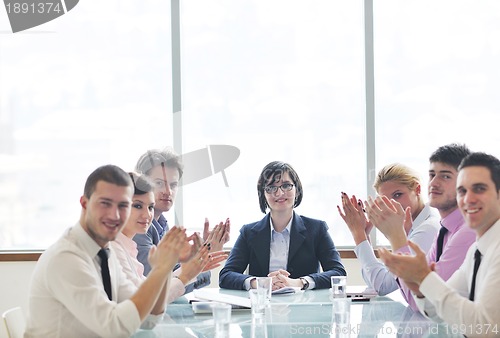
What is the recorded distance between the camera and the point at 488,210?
7.63ft

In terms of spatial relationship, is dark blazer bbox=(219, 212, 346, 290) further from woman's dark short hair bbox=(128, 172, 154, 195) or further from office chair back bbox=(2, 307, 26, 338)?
office chair back bbox=(2, 307, 26, 338)

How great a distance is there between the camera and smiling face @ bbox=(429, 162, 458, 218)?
3016 millimetres

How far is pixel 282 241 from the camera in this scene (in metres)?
4.12

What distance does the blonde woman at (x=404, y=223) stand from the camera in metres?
3.37

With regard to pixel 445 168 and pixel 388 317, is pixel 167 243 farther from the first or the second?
pixel 445 168

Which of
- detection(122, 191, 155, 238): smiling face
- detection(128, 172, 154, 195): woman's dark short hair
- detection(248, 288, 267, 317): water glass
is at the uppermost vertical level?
detection(128, 172, 154, 195): woman's dark short hair

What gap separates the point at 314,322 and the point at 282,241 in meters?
1.44

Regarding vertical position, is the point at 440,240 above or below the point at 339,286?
above

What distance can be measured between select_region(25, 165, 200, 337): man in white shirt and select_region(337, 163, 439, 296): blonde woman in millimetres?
1240

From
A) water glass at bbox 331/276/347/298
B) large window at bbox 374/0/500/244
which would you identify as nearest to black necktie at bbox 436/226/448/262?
water glass at bbox 331/276/347/298

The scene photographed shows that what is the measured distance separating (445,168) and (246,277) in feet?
4.08

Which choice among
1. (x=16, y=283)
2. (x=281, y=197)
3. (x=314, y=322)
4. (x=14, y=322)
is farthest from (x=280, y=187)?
(x=16, y=283)

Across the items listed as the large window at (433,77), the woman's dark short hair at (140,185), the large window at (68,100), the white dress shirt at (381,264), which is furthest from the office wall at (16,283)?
the woman's dark short hair at (140,185)

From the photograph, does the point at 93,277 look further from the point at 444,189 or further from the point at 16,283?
the point at 16,283
